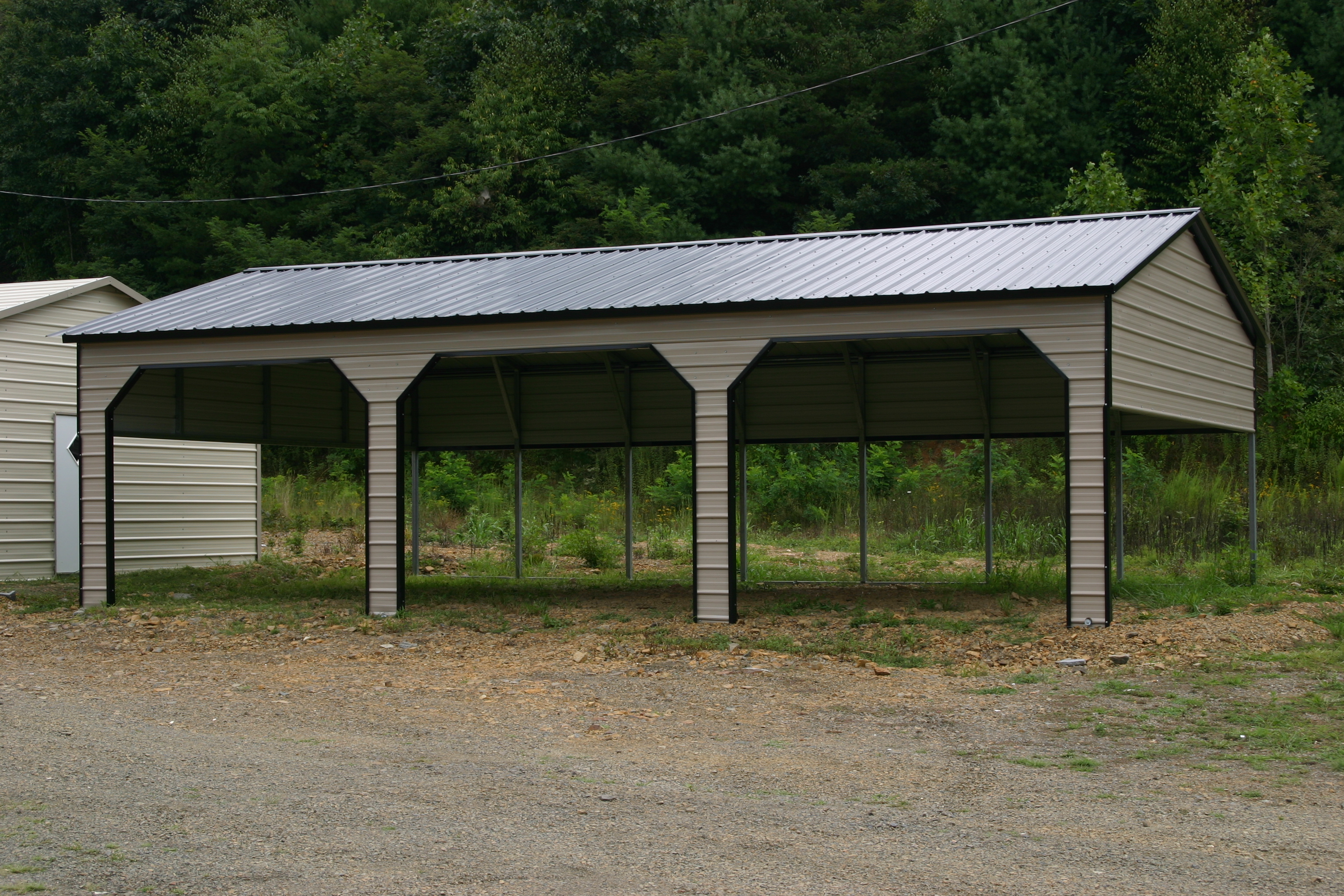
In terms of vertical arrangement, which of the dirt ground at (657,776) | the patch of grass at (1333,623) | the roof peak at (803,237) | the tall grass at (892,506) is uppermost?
the roof peak at (803,237)

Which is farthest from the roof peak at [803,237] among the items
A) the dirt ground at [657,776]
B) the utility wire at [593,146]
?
the utility wire at [593,146]

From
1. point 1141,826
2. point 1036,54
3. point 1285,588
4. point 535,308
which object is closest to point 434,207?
point 1036,54

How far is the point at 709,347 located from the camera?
1231cm

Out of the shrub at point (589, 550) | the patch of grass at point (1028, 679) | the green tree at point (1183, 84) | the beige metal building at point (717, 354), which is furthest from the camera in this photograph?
the green tree at point (1183, 84)

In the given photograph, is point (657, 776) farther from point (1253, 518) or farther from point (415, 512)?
point (415, 512)

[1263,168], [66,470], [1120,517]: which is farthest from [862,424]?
[1263,168]

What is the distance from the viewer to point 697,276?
13844mm

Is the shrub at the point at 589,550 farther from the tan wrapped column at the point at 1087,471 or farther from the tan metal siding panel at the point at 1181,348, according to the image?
the tan wrapped column at the point at 1087,471

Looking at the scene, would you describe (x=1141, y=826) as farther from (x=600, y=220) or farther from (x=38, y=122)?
(x=38, y=122)

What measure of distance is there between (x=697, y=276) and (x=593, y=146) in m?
22.1

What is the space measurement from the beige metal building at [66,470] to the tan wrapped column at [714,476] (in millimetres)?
9573

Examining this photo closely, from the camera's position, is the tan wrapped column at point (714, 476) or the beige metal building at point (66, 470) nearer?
the tan wrapped column at point (714, 476)

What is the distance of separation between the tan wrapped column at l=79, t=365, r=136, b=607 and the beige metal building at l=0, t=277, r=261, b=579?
10.7 ft

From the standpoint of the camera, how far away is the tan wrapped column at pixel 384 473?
13352mm
